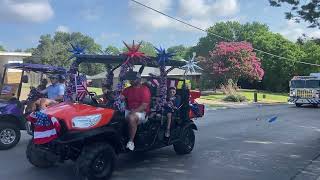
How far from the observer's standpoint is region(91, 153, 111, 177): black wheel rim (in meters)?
7.34

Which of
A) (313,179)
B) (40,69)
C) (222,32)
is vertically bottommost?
(313,179)

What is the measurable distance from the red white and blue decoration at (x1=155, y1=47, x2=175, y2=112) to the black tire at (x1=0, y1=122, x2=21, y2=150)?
3.73 m

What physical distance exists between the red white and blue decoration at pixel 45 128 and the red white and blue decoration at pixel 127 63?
4.61ft

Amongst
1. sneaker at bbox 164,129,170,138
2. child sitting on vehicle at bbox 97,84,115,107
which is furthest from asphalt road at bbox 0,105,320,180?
child sitting on vehicle at bbox 97,84,115,107

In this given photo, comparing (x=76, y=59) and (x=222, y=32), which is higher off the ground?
(x=222, y=32)

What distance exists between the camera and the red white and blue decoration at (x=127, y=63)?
321 inches

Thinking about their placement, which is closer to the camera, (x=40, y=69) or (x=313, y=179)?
(x=313, y=179)

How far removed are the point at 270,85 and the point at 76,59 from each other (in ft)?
210

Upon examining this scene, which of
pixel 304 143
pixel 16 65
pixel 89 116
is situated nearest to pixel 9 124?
pixel 16 65

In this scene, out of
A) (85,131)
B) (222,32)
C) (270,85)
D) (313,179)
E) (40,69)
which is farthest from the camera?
(222,32)

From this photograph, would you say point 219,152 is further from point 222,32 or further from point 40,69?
point 222,32

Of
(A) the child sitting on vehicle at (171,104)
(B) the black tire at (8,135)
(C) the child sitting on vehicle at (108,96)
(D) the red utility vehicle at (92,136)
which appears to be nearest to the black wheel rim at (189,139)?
(A) the child sitting on vehicle at (171,104)

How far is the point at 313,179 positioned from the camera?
8.18 meters

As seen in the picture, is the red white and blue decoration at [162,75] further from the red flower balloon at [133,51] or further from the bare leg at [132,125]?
the bare leg at [132,125]
